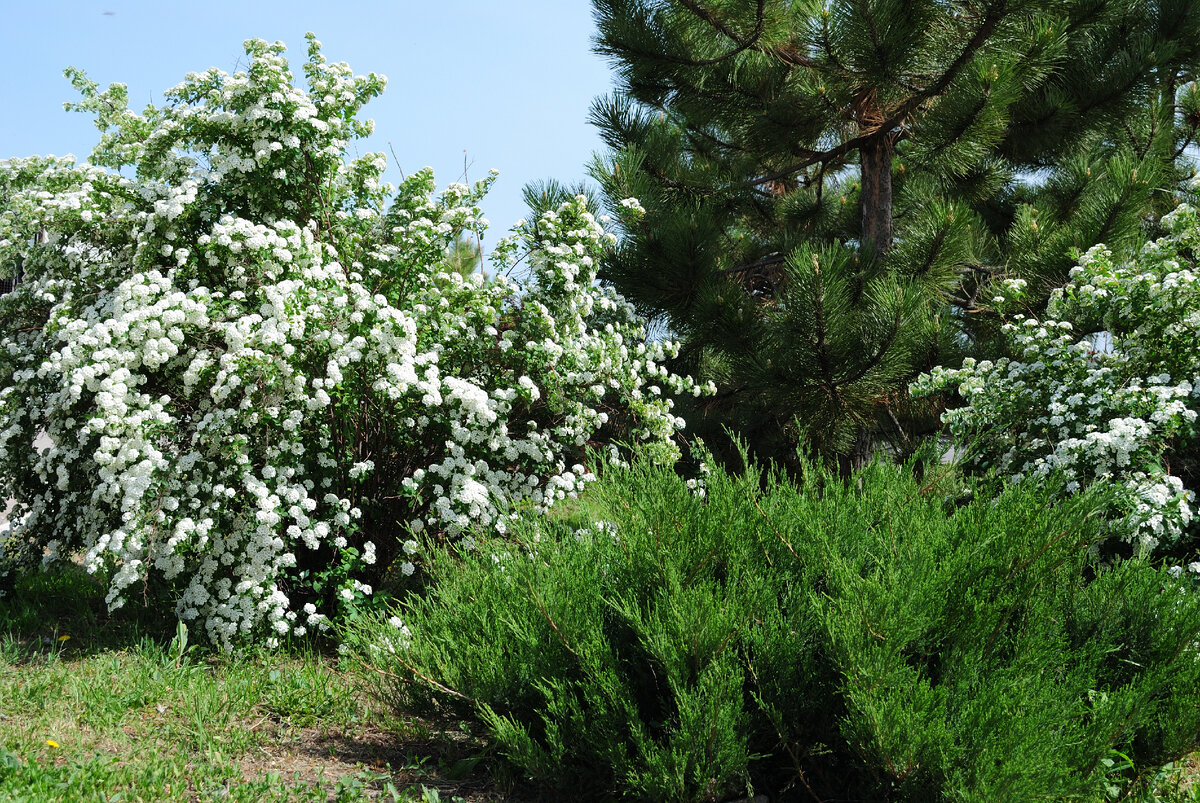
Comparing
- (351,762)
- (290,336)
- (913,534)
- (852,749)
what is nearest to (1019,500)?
(913,534)

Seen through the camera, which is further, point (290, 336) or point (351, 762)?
point (290, 336)

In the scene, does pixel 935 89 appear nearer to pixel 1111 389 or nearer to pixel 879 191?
pixel 879 191

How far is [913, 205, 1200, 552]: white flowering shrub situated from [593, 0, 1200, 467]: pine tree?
1190 mm

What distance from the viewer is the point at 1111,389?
504 centimetres

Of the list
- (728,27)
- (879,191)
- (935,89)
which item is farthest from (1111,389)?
(728,27)

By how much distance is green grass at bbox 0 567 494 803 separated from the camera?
3131mm

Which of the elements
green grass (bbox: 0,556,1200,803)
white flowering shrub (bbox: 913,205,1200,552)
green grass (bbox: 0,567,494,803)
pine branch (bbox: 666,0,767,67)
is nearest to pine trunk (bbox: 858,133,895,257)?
pine branch (bbox: 666,0,767,67)

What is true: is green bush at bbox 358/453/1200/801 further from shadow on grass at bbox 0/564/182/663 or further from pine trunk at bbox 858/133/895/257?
pine trunk at bbox 858/133/895/257

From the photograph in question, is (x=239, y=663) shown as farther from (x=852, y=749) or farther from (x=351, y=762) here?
(x=852, y=749)

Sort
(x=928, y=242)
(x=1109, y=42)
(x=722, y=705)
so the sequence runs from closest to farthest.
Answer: (x=722, y=705), (x=928, y=242), (x=1109, y=42)

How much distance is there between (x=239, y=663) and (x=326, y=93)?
3.40 meters

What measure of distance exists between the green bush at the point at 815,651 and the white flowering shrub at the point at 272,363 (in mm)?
1033

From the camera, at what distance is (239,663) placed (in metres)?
4.45

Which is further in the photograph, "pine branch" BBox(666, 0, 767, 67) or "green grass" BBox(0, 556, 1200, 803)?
"pine branch" BBox(666, 0, 767, 67)
